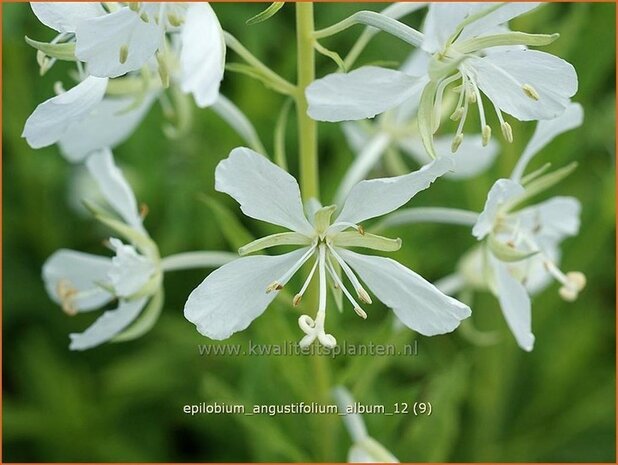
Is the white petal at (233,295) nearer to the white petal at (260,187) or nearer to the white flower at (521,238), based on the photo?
the white petal at (260,187)

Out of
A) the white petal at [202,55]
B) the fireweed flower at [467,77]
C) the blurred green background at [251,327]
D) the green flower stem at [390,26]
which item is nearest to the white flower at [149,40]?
the white petal at [202,55]

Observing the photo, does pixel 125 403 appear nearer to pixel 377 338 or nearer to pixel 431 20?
pixel 377 338

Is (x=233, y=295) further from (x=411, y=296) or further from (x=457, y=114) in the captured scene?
(x=457, y=114)

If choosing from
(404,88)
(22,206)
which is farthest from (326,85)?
(22,206)

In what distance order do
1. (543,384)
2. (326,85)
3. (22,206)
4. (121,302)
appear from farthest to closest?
(22,206)
(543,384)
(121,302)
(326,85)

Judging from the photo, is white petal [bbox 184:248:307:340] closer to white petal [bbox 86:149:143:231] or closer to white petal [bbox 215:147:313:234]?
white petal [bbox 215:147:313:234]

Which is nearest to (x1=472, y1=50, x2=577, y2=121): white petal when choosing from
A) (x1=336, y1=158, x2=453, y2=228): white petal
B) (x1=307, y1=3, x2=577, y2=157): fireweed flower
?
(x1=307, y1=3, x2=577, y2=157): fireweed flower

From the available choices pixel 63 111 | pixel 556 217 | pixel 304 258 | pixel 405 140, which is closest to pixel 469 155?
pixel 405 140
